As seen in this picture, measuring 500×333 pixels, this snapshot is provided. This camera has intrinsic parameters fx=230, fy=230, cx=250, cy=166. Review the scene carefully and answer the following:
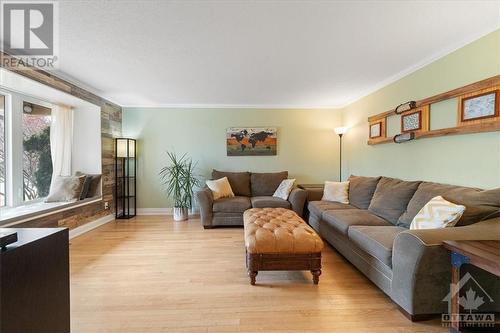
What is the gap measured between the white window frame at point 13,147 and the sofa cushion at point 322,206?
415 centimetres

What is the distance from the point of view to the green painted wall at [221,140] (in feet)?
15.8

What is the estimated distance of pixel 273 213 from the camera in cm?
304

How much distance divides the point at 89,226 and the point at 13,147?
154cm

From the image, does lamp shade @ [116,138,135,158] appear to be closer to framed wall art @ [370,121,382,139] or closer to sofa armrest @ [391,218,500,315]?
framed wall art @ [370,121,382,139]

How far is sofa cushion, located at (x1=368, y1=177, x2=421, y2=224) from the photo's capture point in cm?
261

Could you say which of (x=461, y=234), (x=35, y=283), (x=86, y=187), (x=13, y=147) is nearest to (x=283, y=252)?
(x=461, y=234)

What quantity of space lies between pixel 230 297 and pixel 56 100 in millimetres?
3962

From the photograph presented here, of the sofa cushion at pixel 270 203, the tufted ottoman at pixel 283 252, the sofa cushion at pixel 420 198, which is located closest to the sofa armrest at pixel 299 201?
the sofa cushion at pixel 270 203

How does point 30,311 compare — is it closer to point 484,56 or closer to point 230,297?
point 230,297

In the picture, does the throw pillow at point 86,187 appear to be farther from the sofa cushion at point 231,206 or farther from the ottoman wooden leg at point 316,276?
the ottoman wooden leg at point 316,276

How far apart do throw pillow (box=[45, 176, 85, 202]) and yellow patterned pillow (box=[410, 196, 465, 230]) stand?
14.6 feet

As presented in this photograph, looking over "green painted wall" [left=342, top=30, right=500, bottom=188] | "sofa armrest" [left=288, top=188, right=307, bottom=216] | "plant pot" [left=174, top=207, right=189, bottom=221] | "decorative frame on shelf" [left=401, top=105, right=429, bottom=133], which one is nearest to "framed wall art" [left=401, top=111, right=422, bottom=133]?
"decorative frame on shelf" [left=401, top=105, right=429, bottom=133]

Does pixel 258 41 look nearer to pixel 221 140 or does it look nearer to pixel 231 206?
pixel 231 206

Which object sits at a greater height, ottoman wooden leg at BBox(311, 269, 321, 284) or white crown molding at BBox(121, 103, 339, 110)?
white crown molding at BBox(121, 103, 339, 110)
